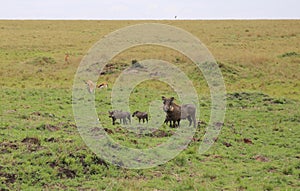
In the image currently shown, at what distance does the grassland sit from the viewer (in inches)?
423

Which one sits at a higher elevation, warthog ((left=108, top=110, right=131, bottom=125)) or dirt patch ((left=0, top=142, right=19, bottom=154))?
warthog ((left=108, top=110, right=131, bottom=125))

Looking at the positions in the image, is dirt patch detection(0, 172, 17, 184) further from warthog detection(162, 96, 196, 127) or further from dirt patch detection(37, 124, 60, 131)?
warthog detection(162, 96, 196, 127)

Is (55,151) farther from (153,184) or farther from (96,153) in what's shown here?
(153,184)

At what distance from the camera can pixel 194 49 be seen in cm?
3788

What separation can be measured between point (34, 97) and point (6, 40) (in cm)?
2574

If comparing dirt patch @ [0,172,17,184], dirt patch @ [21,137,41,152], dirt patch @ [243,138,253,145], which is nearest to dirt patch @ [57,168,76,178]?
A: dirt patch @ [0,172,17,184]

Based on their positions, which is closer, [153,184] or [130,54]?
[153,184]

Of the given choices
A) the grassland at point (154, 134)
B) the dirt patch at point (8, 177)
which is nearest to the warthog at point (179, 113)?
the grassland at point (154, 134)

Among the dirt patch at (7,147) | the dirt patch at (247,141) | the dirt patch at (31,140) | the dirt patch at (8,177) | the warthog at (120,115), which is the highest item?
the warthog at (120,115)

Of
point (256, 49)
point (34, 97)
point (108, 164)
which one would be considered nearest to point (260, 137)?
point (108, 164)

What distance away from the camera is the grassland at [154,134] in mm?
10742

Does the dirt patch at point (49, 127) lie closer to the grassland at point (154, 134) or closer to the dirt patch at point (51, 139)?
the grassland at point (154, 134)

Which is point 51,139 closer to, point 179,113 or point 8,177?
point 8,177

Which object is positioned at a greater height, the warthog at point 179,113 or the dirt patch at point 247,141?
the warthog at point 179,113
